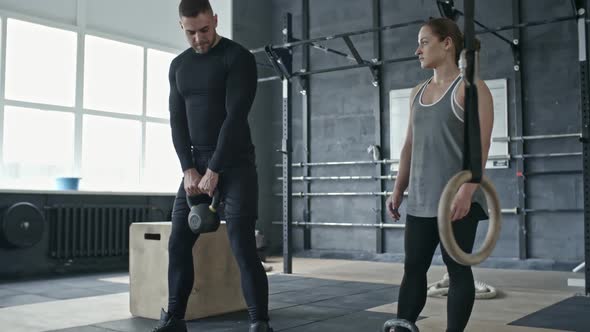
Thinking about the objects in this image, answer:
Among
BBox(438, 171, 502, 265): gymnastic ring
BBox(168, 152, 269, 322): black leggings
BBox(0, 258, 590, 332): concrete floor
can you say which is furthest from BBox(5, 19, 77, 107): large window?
BBox(438, 171, 502, 265): gymnastic ring

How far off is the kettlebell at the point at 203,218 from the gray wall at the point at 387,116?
419cm

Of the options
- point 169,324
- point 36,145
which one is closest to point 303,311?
point 169,324

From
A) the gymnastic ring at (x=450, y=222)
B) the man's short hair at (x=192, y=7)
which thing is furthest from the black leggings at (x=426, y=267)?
the man's short hair at (x=192, y=7)

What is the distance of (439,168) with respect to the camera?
1.83 m

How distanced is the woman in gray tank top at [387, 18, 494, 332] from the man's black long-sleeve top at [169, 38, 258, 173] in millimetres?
597

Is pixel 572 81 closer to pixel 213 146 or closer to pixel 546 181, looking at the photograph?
pixel 546 181

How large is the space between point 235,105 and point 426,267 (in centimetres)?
84

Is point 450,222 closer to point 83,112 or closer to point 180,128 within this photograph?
point 180,128

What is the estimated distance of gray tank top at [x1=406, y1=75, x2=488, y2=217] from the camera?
5.89ft

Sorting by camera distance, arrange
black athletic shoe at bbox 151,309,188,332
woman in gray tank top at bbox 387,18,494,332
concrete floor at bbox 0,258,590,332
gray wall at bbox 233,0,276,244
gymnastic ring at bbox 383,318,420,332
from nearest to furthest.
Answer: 1. woman in gray tank top at bbox 387,18,494,332
2. gymnastic ring at bbox 383,318,420,332
3. black athletic shoe at bbox 151,309,188,332
4. concrete floor at bbox 0,258,590,332
5. gray wall at bbox 233,0,276,244

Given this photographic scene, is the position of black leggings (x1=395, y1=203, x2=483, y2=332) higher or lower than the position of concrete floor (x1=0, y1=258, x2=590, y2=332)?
higher

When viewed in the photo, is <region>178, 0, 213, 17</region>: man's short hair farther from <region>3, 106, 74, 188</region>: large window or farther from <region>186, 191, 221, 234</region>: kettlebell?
<region>3, 106, 74, 188</region>: large window

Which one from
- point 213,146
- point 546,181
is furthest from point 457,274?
point 546,181

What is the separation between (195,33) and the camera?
2125 millimetres
